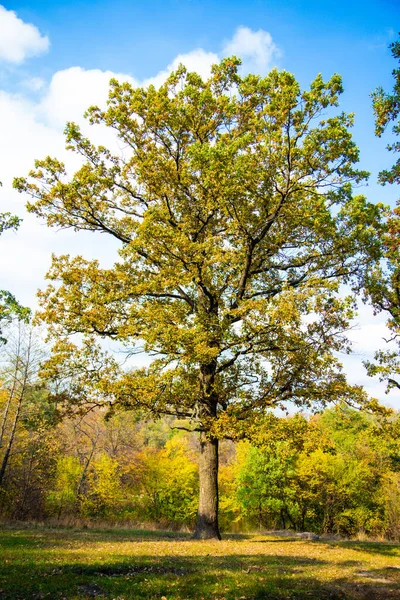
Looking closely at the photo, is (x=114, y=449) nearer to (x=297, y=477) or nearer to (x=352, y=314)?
(x=297, y=477)

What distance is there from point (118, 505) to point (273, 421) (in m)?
24.3

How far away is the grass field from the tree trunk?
3.33 meters

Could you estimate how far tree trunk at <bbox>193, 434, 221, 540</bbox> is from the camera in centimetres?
1502

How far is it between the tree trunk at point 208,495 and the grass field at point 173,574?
3.33 meters

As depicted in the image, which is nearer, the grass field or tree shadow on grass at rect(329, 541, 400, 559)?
the grass field

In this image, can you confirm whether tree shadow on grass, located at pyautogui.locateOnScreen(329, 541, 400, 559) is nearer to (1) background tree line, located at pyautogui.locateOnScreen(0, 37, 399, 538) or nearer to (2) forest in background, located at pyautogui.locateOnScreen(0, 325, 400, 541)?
(1) background tree line, located at pyautogui.locateOnScreen(0, 37, 399, 538)

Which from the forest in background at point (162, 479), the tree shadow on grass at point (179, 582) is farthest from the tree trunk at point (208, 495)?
the forest in background at point (162, 479)

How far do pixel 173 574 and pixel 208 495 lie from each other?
789 cm

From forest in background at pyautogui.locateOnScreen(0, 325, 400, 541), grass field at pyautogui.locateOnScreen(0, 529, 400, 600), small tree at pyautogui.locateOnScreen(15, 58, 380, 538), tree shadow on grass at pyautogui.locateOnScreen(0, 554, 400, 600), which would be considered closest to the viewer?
tree shadow on grass at pyautogui.locateOnScreen(0, 554, 400, 600)

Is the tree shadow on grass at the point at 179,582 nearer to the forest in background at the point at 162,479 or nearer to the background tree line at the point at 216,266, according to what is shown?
the background tree line at the point at 216,266

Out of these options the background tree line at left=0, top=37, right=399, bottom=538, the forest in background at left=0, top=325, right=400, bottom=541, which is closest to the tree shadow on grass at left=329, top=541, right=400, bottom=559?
the background tree line at left=0, top=37, right=399, bottom=538

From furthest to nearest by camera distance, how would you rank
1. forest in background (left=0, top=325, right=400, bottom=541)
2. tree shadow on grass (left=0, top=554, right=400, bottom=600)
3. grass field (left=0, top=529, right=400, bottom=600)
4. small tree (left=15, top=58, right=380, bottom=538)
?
forest in background (left=0, top=325, right=400, bottom=541) → small tree (left=15, top=58, right=380, bottom=538) → grass field (left=0, top=529, right=400, bottom=600) → tree shadow on grass (left=0, top=554, right=400, bottom=600)

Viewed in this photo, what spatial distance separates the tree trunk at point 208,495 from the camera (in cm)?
1502

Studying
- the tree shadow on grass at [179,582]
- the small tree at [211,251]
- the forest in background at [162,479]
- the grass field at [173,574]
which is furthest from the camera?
the forest in background at [162,479]
